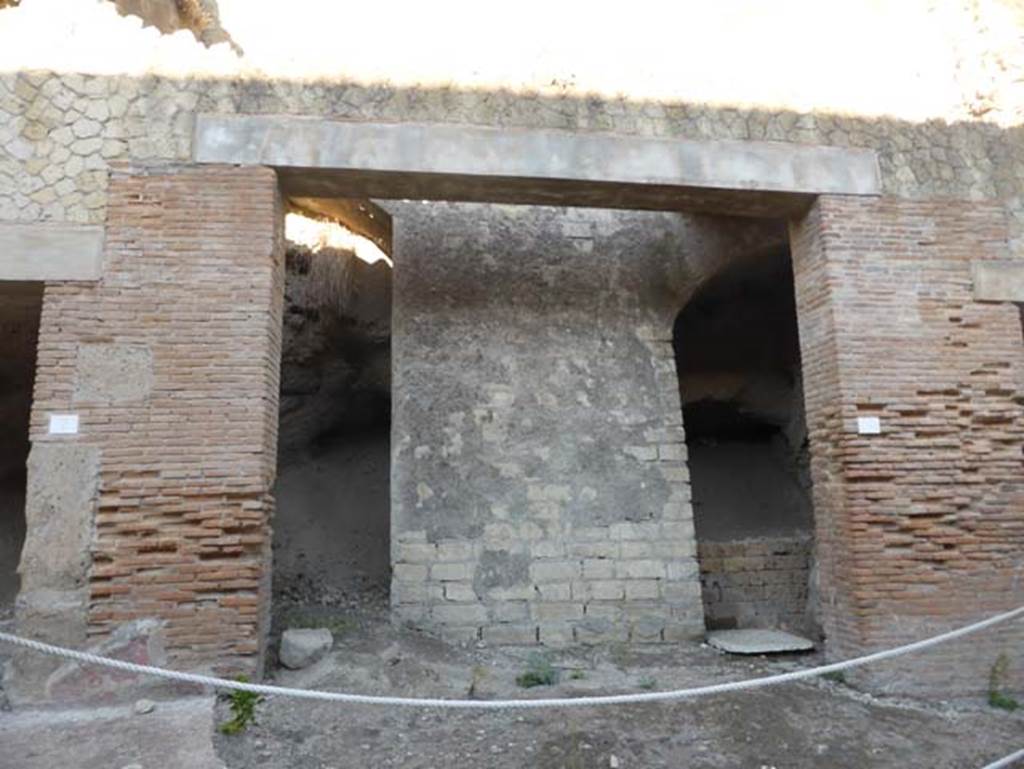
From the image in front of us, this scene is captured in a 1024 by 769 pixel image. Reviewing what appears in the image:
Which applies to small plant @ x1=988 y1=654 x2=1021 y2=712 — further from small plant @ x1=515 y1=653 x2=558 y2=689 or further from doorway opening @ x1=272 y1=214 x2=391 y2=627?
doorway opening @ x1=272 y1=214 x2=391 y2=627

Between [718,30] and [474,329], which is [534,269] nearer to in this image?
[474,329]

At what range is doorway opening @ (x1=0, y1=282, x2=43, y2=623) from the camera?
689cm

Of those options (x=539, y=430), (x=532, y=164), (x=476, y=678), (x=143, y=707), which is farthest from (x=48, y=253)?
(x=476, y=678)

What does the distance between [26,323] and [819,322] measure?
666 cm

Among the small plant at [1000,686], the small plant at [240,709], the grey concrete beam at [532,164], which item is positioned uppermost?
the grey concrete beam at [532,164]

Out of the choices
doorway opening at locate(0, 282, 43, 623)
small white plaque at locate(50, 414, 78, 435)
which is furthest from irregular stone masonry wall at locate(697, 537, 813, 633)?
doorway opening at locate(0, 282, 43, 623)

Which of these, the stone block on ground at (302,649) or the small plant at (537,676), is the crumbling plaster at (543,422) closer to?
the small plant at (537,676)

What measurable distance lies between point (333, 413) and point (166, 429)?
5056mm

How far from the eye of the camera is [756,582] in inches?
314

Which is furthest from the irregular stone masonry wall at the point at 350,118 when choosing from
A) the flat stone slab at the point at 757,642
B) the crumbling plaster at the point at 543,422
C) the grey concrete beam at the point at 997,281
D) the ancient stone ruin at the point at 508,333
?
the flat stone slab at the point at 757,642

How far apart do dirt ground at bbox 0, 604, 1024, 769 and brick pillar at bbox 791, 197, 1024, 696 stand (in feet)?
1.85

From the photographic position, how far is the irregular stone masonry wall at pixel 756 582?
782cm

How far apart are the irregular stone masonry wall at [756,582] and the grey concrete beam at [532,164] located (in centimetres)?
353

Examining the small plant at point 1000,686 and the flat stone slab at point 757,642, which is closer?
the small plant at point 1000,686
